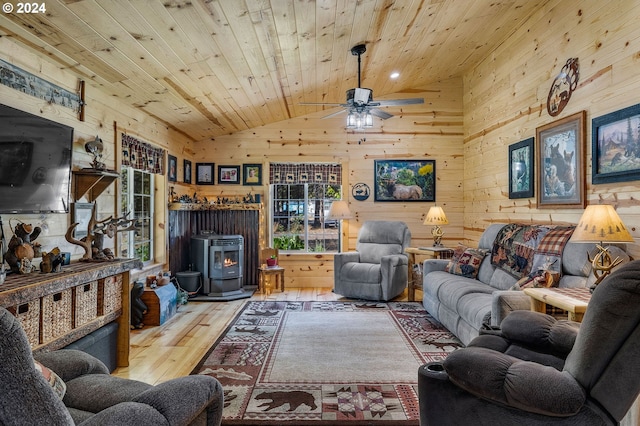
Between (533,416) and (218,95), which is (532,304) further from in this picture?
(218,95)

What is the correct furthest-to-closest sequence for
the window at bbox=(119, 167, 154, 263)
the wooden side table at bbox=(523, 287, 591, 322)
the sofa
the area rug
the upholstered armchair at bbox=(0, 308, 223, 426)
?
the window at bbox=(119, 167, 154, 263)
the sofa
the area rug
the wooden side table at bbox=(523, 287, 591, 322)
the upholstered armchair at bbox=(0, 308, 223, 426)

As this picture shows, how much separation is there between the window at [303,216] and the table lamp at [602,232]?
169 inches

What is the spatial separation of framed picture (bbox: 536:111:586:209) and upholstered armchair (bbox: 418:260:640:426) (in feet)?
8.61

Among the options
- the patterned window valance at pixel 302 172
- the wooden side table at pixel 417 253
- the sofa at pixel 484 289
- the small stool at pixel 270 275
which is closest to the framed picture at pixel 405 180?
the patterned window valance at pixel 302 172

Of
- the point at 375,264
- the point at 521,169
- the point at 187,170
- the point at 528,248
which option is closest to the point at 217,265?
the point at 187,170

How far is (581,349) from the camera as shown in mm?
1436

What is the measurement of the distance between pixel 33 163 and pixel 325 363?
253cm

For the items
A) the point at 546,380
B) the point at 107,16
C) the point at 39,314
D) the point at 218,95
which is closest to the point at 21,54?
the point at 107,16

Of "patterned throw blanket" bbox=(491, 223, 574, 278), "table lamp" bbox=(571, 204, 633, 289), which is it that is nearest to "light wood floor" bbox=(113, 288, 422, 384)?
"patterned throw blanket" bbox=(491, 223, 574, 278)

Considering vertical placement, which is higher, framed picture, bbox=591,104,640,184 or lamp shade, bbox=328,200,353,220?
framed picture, bbox=591,104,640,184

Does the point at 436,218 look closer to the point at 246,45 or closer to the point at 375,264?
the point at 375,264

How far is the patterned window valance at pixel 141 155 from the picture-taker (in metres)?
4.26

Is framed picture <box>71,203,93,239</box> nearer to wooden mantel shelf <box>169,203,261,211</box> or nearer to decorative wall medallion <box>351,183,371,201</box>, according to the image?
wooden mantel shelf <box>169,203,261,211</box>

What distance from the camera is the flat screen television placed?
248cm
